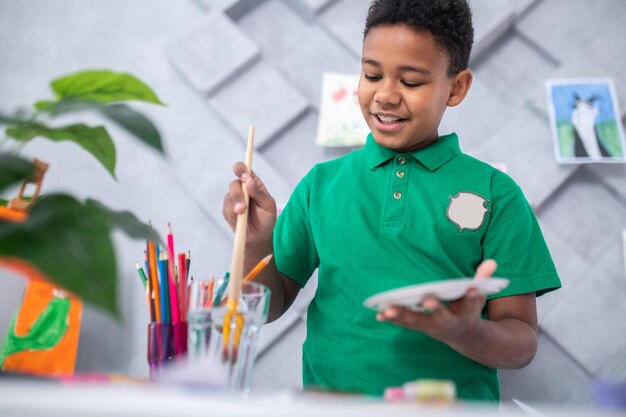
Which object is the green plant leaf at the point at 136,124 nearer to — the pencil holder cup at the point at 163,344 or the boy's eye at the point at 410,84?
the pencil holder cup at the point at 163,344

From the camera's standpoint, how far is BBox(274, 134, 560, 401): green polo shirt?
0.52m

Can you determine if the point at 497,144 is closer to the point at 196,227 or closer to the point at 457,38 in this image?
the point at 457,38

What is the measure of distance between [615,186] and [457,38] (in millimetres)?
284

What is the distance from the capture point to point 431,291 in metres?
0.30

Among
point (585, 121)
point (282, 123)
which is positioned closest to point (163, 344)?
point (282, 123)

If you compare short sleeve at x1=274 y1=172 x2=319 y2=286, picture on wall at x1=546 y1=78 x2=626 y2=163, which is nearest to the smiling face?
short sleeve at x1=274 y1=172 x2=319 y2=286

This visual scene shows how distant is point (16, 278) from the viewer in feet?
1.18

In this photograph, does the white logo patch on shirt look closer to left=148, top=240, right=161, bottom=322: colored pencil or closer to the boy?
the boy

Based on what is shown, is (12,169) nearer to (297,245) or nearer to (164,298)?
(164,298)

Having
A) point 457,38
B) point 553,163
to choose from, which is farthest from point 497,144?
point 457,38

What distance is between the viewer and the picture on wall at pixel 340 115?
0.78 metres

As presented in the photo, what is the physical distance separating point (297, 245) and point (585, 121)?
388 millimetres

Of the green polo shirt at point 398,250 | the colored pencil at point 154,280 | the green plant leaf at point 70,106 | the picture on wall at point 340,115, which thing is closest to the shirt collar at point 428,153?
the green polo shirt at point 398,250

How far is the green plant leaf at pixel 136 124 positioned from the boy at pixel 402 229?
17cm
